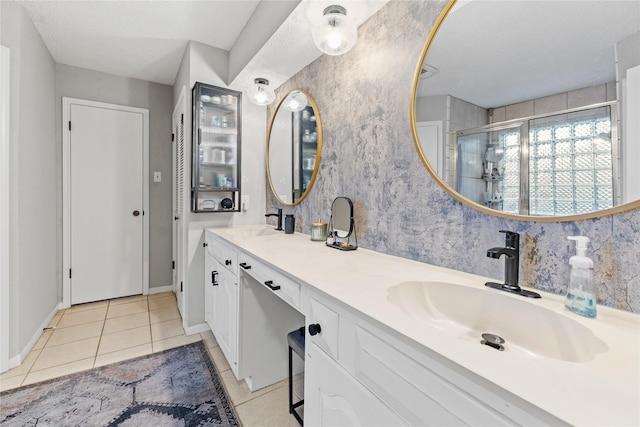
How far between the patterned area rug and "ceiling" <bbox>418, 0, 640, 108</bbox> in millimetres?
1881

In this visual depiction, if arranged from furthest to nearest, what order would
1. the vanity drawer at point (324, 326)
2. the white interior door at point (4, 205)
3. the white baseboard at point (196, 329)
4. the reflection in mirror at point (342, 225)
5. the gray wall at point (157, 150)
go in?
the gray wall at point (157, 150) → the white baseboard at point (196, 329) → the white interior door at point (4, 205) → the reflection in mirror at point (342, 225) → the vanity drawer at point (324, 326)

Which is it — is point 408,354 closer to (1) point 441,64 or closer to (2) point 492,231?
(2) point 492,231

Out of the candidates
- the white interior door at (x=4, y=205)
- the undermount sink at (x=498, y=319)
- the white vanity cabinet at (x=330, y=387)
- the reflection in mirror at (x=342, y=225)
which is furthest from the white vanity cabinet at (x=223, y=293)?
the white interior door at (x=4, y=205)

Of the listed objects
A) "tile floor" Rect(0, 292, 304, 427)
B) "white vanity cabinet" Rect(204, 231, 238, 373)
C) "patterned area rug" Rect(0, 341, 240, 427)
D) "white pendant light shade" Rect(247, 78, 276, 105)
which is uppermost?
"white pendant light shade" Rect(247, 78, 276, 105)

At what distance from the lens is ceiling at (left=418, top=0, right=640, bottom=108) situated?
0.79m

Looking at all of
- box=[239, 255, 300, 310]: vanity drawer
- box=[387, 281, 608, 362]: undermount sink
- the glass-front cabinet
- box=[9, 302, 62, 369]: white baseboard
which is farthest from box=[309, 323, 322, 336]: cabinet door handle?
box=[9, 302, 62, 369]: white baseboard

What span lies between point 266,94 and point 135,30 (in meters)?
1.16

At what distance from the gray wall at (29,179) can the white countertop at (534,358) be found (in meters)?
2.08

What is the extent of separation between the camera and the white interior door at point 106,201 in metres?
3.01

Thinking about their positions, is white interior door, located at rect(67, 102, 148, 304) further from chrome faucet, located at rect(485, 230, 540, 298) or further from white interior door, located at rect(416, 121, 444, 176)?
chrome faucet, located at rect(485, 230, 540, 298)

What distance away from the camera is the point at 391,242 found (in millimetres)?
1403

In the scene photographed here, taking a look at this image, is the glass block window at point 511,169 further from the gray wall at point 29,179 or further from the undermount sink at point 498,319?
the gray wall at point 29,179

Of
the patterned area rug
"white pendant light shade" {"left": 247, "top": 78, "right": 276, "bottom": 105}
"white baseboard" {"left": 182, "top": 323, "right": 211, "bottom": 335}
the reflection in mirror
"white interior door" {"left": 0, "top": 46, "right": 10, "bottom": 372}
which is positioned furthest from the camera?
"white baseboard" {"left": 182, "top": 323, "right": 211, "bottom": 335}

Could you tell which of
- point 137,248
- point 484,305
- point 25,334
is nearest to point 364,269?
point 484,305
